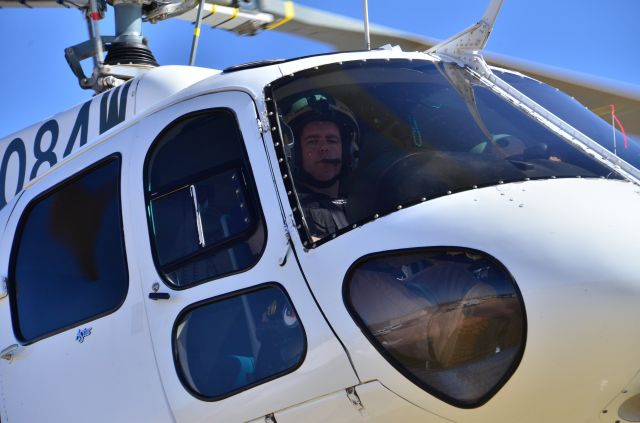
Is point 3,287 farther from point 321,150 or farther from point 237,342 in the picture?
point 321,150

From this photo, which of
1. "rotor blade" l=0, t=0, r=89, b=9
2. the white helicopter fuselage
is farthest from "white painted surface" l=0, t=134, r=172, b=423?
"rotor blade" l=0, t=0, r=89, b=9

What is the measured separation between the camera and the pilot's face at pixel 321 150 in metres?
3.07

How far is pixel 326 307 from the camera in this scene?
8.68 ft

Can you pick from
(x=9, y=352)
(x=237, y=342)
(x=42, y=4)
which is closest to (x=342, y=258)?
(x=237, y=342)

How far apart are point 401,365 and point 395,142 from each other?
2.80 ft

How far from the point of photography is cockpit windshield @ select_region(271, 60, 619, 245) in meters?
2.80

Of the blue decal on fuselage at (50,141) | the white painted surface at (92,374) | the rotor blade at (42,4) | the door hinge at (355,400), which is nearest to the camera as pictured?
the door hinge at (355,400)

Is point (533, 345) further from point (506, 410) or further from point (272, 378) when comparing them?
point (272, 378)

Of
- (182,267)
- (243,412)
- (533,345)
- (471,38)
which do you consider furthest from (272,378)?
(471,38)

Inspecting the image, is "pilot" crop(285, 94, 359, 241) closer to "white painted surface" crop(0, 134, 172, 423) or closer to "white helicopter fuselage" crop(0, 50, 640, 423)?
"white helicopter fuselage" crop(0, 50, 640, 423)

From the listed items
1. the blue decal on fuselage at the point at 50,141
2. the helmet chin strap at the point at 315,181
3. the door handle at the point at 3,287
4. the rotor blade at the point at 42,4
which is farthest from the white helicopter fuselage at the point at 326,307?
the rotor blade at the point at 42,4

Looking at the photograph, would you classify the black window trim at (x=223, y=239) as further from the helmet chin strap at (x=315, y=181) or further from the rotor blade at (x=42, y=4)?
the rotor blade at (x=42, y=4)

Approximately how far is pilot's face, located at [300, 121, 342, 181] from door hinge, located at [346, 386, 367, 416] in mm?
815

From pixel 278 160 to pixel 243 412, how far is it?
869mm
